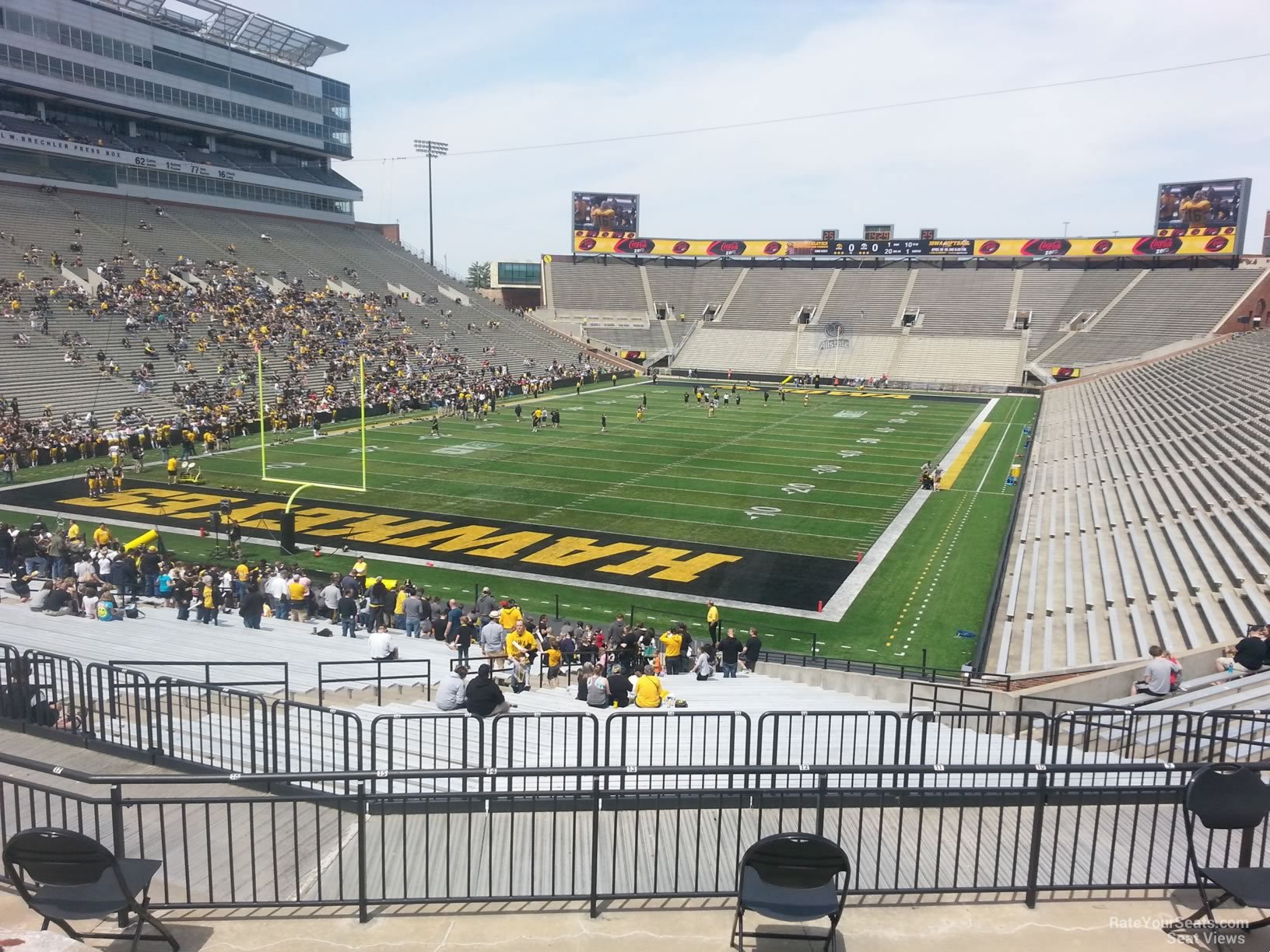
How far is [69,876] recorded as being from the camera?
472 cm

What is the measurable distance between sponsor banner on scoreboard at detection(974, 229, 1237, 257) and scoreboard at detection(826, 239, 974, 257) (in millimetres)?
1341

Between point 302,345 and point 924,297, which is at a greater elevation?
point 924,297

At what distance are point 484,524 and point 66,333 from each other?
83.7 ft

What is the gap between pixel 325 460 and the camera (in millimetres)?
33625

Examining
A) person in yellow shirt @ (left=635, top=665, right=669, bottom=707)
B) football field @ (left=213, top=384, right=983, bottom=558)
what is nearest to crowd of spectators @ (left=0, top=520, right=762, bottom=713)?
person in yellow shirt @ (left=635, top=665, right=669, bottom=707)

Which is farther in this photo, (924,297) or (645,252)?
(645,252)

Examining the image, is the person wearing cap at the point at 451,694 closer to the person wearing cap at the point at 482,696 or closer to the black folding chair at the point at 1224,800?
the person wearing cap at the point at 482,696

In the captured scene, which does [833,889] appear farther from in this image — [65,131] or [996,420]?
[65,131]

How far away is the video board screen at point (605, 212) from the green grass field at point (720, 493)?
44584 millimetres

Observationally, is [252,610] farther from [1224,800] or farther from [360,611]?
[1224,800]

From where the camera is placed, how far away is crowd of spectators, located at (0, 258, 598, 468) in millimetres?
34688

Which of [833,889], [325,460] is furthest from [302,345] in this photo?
[833,889]

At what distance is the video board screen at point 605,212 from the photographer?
3514 inches

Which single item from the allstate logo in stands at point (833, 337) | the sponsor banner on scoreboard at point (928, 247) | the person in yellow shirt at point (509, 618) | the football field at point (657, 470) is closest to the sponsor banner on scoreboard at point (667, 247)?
the sponsor banner on scoreboard at point (928, 247)
